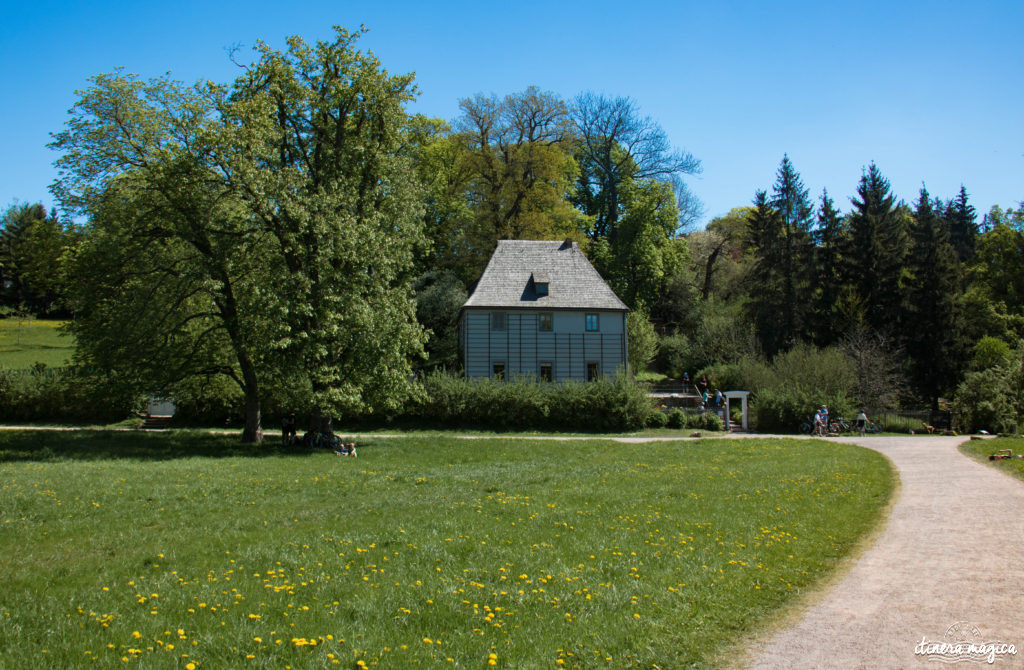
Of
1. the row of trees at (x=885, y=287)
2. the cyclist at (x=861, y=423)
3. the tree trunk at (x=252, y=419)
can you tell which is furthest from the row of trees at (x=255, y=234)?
the row of trees at (x=885, y=287)

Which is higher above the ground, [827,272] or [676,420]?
[827,272]

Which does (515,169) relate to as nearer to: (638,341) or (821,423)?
(638,341)

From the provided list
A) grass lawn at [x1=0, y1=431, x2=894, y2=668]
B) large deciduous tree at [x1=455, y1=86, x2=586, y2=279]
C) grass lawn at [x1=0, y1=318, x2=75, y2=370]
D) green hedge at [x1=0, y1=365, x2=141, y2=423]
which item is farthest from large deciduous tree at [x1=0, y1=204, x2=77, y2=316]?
grass lawn at [x1=0, y1=431, x2=894, y2=668]

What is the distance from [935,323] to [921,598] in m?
48.5

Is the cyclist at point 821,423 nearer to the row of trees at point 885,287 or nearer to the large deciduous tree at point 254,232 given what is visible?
the row of trees at point 885,287

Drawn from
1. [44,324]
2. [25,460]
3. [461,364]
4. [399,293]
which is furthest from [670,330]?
[44,324]

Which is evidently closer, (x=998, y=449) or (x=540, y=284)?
(x=998, y=449)

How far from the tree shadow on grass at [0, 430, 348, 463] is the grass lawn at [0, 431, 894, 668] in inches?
151

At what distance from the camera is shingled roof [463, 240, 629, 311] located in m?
46.2

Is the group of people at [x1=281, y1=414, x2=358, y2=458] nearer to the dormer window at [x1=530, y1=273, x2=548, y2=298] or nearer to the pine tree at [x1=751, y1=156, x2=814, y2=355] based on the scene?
the dormer window at [x1=530, y1=273, x2=548, y2=298]

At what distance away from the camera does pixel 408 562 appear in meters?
8.36

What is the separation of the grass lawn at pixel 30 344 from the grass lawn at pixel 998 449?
5900 cm

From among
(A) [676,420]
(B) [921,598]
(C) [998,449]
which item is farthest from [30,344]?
(B) [921,598]

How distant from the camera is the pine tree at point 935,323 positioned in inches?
1871
